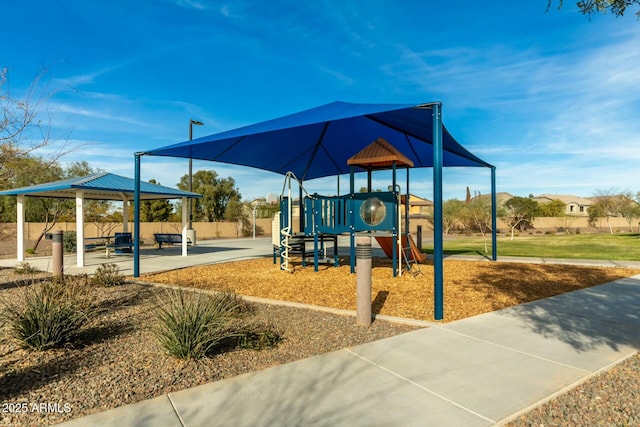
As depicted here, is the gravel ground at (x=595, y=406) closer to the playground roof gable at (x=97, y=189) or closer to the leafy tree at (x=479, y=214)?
the playground roof gable at (x=97, y=189)

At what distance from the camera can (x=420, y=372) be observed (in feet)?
11.4

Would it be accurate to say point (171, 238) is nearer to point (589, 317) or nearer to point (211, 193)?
point (589, 317)

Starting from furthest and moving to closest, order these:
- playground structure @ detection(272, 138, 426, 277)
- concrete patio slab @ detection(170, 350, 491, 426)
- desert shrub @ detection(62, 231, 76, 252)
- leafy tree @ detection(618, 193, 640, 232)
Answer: leafy tree @ detection(618, 193, 640, 232)
desert shrub @ detection(62, 231, 76, 252)
playground structure @ detection(272, 138, 426, 277)
concrete patio slab @ detection(170, 350, 491, 426)

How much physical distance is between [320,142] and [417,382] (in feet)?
32.1

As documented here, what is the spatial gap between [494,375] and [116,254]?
15.8m

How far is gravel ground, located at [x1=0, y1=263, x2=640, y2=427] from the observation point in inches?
110

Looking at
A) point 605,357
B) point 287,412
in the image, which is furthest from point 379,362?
point 605,357

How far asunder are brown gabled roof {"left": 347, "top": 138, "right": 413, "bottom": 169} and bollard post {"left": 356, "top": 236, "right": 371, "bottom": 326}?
4.76 m

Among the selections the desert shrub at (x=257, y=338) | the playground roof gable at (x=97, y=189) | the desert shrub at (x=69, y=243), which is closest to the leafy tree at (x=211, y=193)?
the desert shrub at (x=69, y=243)

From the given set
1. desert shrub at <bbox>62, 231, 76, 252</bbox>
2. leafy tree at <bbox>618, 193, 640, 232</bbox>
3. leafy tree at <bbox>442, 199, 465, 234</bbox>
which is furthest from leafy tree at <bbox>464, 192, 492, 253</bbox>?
desert shrub at <bbox>62, 231, 76, 252</bbox>

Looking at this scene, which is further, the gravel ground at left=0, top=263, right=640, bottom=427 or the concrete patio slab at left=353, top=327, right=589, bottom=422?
the concrete patio slab at left=353, top=327, right=589, bottom=422

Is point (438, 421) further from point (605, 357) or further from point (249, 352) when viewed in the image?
point (605, 357)

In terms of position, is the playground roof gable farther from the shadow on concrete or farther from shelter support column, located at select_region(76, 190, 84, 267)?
the shadow on concrete

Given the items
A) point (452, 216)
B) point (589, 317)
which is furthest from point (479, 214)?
point (589, 317)
